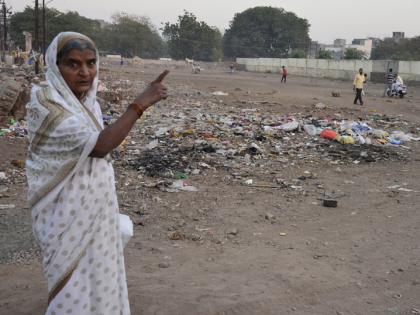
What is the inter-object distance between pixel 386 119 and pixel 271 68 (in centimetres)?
3526

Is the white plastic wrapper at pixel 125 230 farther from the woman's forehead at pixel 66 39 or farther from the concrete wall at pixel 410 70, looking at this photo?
the concrete wall at pixel 410 70

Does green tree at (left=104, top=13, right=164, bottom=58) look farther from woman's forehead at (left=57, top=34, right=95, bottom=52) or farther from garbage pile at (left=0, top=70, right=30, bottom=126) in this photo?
woman's forehead at (left=57, top=34, right=95, bottom=52)

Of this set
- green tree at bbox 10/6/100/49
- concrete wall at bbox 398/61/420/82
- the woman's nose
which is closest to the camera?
the woman's nose

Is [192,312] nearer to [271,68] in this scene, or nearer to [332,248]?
[332,248]

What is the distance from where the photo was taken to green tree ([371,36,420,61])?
45.0 metres

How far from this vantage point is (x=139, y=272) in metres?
3.43

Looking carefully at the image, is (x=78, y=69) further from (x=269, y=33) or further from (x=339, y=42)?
(x=339, y=42)

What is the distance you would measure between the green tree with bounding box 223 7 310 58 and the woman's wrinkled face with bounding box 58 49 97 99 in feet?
213

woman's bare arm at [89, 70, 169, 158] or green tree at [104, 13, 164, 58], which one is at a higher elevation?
green tree at [104, 13, 164, 58]

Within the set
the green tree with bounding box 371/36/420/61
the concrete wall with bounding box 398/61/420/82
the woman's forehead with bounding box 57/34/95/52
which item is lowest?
the woman's forehead with bounding box 57/34/95/52

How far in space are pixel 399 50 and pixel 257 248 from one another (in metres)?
51.9

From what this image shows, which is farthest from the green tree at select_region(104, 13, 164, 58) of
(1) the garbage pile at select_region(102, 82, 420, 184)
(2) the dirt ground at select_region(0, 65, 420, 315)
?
(2) the dirt ground at select_region(0, 65, 420, 315)

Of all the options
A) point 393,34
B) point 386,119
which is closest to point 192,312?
point 386,119

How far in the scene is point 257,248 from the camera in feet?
13.3
